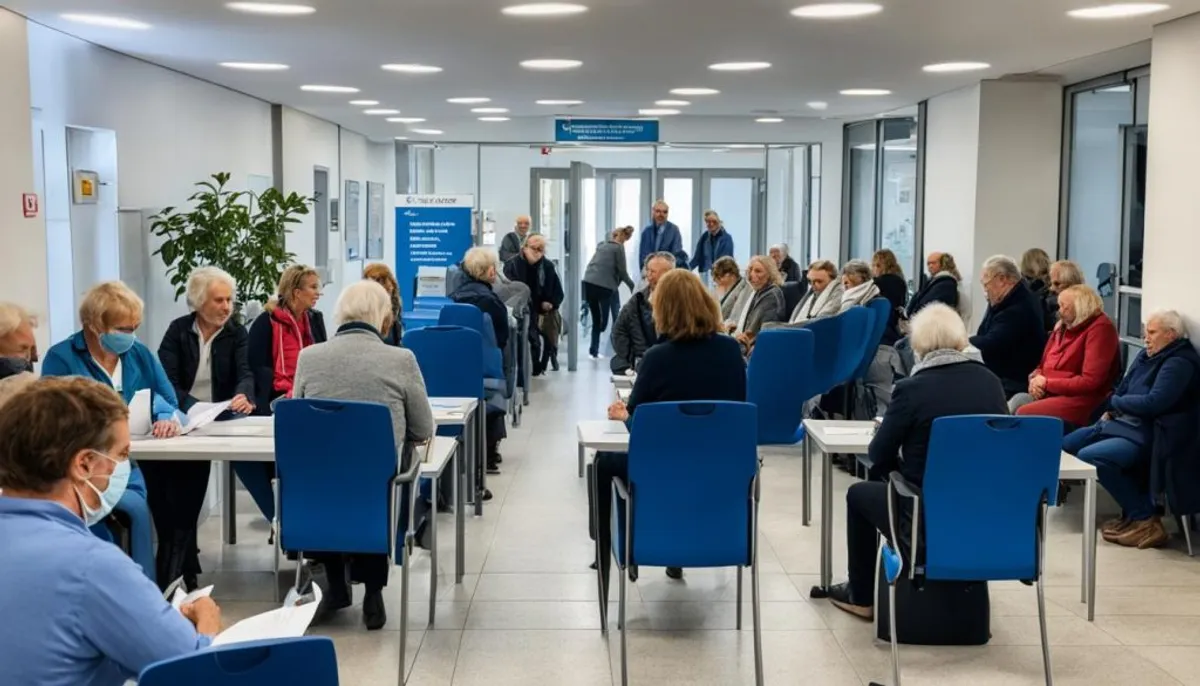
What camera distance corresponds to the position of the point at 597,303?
1383 centimetres

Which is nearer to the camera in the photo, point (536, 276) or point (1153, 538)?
point (1153, 538)

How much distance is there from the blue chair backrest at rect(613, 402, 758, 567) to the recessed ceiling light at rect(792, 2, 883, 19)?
321 centimetres

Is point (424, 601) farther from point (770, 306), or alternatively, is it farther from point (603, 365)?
point (603, 365)

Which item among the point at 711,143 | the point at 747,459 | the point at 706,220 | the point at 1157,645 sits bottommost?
the point at 1157,645

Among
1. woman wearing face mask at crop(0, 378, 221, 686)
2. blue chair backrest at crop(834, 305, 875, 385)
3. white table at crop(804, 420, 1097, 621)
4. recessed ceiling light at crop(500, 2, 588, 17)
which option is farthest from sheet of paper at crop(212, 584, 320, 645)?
blue chair backrest at crop(834, 305, 875, 385)

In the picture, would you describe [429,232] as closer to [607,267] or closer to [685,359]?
[607,267]

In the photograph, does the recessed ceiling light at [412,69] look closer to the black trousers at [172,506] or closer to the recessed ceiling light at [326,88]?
the recessed ceiling light at [326,88]

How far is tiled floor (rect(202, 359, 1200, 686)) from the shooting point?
459 cm

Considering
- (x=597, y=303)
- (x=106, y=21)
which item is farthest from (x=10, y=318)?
(x=597, y=303)

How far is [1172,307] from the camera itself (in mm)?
7172

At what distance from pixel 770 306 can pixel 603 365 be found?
576 cm

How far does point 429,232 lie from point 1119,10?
7.95 meters

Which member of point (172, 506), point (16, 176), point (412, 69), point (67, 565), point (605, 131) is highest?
point (412, 69)

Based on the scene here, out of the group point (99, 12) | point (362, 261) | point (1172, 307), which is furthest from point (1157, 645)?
point (362, 261)
